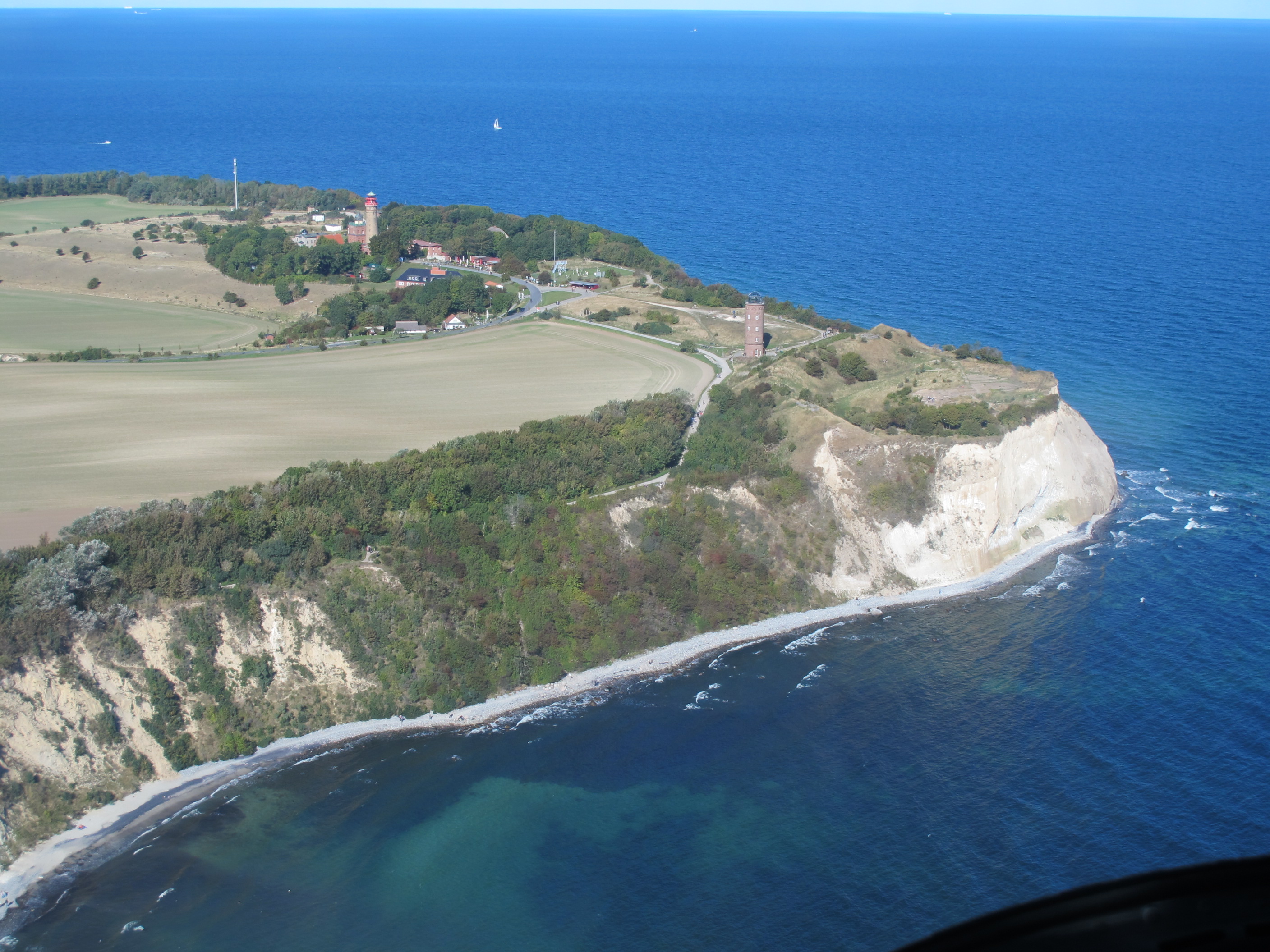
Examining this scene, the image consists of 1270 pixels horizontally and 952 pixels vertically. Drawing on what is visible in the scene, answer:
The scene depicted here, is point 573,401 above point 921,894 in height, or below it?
above

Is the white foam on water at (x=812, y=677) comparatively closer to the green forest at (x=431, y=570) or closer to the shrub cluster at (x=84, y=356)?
the green forest at (x=431, y=570)

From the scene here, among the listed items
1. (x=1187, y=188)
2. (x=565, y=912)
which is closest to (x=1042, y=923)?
(x=565, y=912)

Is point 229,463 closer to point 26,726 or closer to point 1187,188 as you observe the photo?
point 26,726

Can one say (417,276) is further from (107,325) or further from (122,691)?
(122,691)

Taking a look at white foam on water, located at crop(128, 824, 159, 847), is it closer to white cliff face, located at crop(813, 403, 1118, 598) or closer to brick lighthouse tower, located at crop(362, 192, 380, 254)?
white cliff face, located at crop(813, 403, 1118, 598)

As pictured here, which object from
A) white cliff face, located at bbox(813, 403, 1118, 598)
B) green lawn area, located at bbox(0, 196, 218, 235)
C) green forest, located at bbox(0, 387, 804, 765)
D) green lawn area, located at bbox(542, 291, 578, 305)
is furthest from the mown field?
green lawn area, located at bbox(0, 196, 218, 235)

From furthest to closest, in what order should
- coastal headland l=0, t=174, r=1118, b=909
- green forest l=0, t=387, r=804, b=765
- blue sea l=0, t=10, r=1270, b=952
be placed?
green forest l=0, t=387, r=804, b=765 < coastal headland l=0, t=174, r=1118, b=909 < blue sea l=0, t=10, r=1270, b=952

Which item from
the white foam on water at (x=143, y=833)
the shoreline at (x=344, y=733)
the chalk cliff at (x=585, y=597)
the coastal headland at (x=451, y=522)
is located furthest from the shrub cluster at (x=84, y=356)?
the white foam on water at (x=143, y=833)
